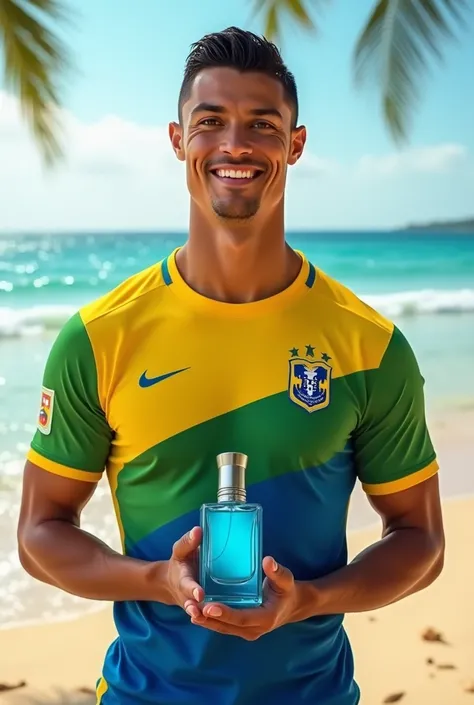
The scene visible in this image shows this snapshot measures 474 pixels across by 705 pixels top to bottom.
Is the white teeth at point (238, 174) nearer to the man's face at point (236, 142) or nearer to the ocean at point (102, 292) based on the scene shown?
the man's face at point (236, 142)

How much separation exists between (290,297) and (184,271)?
152 mm

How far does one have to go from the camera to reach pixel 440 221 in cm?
1723

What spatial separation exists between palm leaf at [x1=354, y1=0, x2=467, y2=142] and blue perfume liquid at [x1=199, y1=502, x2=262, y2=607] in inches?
177

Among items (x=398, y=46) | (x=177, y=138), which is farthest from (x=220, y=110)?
(x=398, y=46)

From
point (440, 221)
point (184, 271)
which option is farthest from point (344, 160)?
point (184, 271)

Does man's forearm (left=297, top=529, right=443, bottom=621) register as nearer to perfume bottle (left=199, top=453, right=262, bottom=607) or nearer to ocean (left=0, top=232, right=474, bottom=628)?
perfume bottle (left=199, top=453, right=262, bottom=607)

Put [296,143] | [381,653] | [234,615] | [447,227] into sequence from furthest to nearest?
1. [447,227]
2. [381,653]
3. [296,143]
4. [234,615]

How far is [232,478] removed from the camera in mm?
Answer: 1162

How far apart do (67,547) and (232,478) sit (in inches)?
12.4

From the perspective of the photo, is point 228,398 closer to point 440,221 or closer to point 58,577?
point 58,577

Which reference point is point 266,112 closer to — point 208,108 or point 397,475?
point 208,108

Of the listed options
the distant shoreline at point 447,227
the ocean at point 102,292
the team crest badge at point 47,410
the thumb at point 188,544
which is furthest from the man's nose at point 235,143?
the distant shoreline at point 447,227

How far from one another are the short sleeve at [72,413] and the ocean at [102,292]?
2.14 metres

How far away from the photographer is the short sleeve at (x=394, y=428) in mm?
1390
